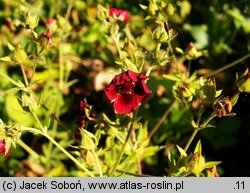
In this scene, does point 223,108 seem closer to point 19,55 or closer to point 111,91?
point 111,91

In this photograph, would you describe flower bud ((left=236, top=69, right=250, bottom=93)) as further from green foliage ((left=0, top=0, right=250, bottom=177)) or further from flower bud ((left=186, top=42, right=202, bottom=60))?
flower bud ((left=186, top=42, right=202, bottom=60))

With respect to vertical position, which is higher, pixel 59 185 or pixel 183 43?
pixel 183 43

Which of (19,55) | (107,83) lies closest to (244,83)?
(19,55)

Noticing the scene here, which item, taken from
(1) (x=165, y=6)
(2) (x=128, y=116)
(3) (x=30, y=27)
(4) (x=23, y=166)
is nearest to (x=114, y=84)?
(2) (x=128, y=116)

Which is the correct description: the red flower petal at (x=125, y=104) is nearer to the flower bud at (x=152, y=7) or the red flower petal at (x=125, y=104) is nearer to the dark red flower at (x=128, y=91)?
the dark red flower at (x=128, y=91)

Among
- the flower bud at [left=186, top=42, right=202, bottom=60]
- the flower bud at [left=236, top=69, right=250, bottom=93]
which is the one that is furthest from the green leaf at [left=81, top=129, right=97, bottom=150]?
the flower bud at [left=186, top=42, right=202, bottom=60]

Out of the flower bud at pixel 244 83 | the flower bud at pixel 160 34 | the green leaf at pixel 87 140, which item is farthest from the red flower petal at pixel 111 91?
the flower bud at pixel 244 83

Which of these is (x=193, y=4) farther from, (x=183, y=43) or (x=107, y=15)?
(x=107, y=15)
